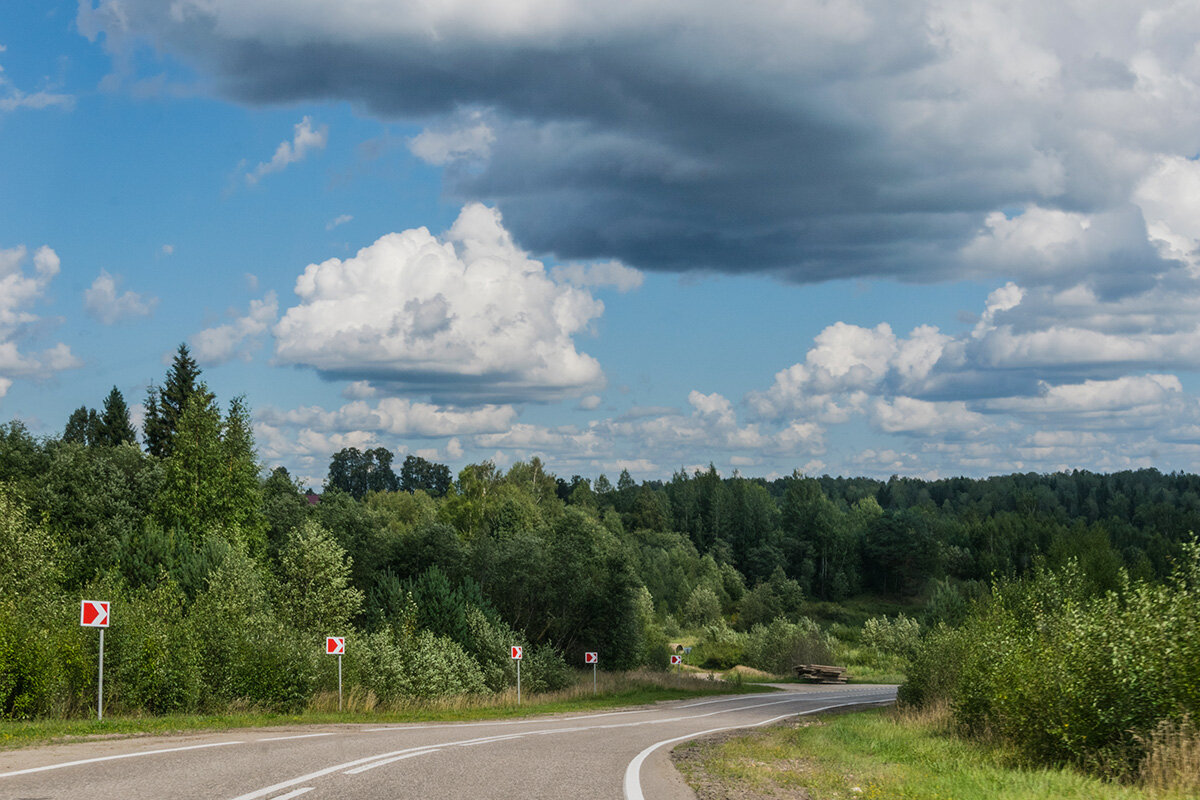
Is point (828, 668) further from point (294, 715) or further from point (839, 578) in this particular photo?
point (839, 578)

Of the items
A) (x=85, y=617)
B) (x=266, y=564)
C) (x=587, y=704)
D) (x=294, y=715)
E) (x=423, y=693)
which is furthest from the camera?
(x=266, y=564)

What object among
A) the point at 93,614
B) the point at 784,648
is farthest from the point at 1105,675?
the point at 784,648

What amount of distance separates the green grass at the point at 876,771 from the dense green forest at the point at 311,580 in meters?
4.58

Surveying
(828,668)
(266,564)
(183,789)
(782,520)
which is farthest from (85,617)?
(782,520)

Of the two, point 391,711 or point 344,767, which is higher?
point 344,767

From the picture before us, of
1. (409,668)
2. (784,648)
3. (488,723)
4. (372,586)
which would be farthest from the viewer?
(784,648)

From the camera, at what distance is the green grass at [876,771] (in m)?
12.4

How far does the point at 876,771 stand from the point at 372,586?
5180 cm

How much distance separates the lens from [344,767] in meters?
12.2

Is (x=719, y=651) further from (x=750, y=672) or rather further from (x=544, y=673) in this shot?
(x=544, y=673)

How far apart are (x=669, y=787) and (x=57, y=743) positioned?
986 centimetres

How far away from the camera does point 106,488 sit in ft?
186

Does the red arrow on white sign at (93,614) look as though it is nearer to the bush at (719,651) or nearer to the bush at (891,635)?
the bush at (719,651)

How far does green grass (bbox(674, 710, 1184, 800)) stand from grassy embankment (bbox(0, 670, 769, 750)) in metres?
9.58
